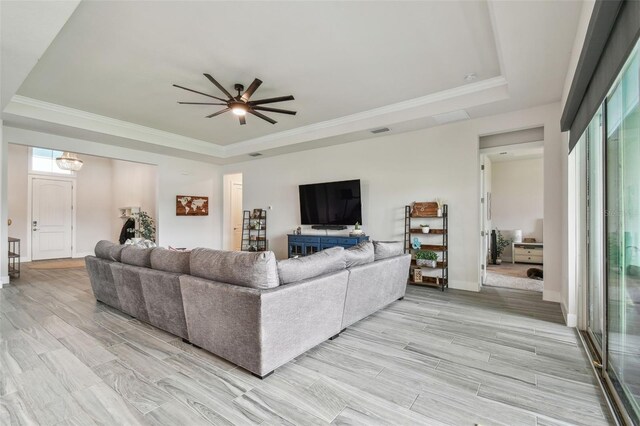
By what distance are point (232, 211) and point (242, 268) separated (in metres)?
6.66

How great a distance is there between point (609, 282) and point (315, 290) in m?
2.12

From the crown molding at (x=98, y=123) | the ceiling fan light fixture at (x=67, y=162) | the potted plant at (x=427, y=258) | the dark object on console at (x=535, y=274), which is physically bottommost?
the dark object on console at (x=535, y=274)

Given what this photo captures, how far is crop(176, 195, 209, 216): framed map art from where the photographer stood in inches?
290

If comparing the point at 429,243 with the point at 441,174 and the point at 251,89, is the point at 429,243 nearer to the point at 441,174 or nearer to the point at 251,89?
the point at 441,174

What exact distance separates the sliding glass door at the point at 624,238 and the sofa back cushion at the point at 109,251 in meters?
4.60

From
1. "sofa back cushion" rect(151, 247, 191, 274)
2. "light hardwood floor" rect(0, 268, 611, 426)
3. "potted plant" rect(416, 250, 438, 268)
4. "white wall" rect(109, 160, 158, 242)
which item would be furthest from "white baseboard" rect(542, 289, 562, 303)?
"white wall" rect(109, 160, 158, 242)

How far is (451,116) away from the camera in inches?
175

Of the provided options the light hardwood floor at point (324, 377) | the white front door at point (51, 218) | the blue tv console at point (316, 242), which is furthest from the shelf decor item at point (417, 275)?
the white front door at point (51, 218)

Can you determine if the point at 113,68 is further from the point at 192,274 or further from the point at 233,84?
the point at 192,274

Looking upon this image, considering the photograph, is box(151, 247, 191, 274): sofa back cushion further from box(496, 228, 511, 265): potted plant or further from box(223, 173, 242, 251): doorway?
box(496, 228, 511, 265): potted plant

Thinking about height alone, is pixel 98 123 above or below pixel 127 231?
above

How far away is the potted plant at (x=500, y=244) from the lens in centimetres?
739

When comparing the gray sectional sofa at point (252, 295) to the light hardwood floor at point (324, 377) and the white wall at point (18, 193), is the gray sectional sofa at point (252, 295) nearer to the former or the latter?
the light hardwood floor at point (324, 377)

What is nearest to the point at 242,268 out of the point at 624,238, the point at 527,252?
the point at 624,238
